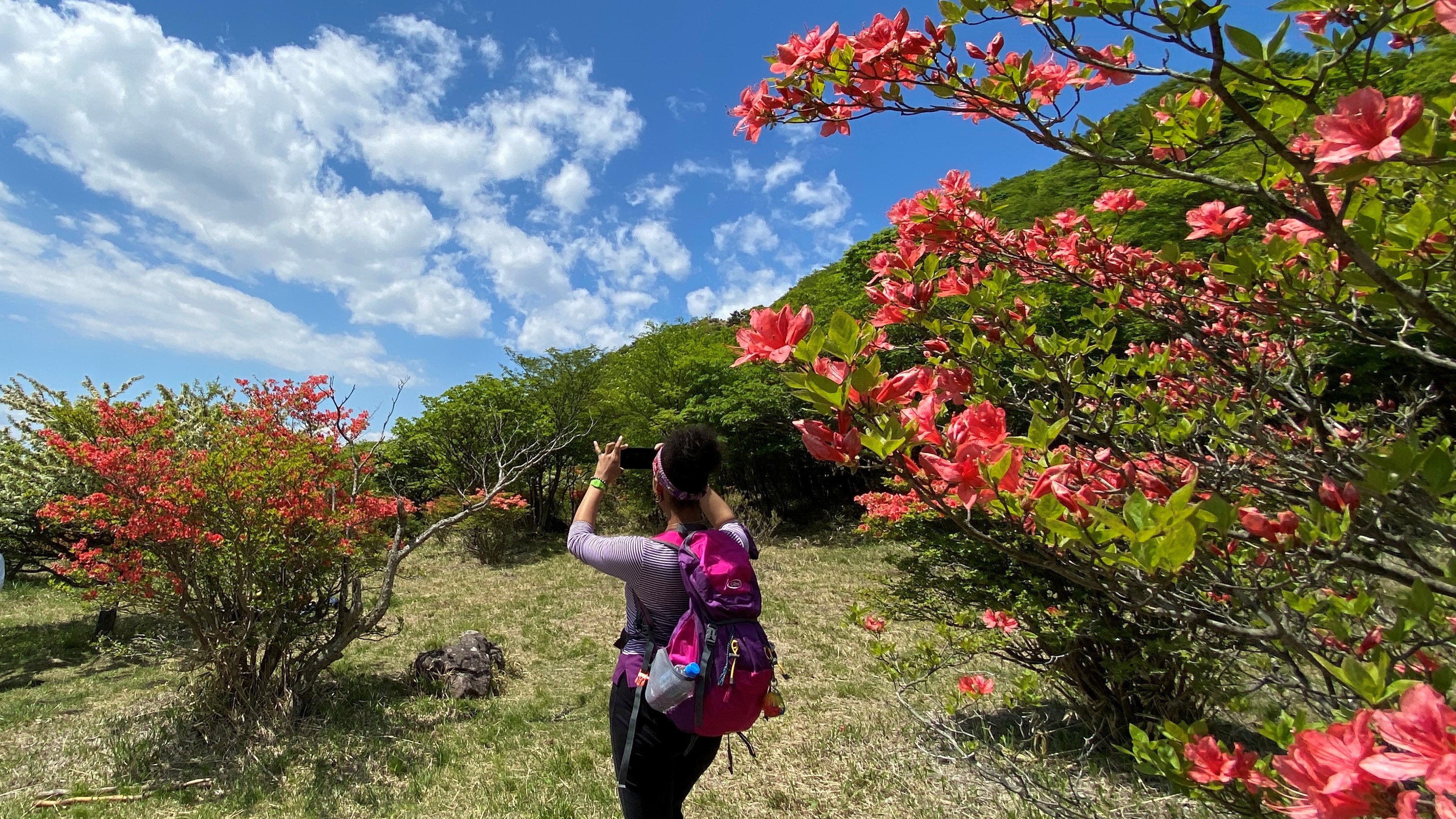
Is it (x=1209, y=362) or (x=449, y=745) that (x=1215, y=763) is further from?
(x=449, y=745)

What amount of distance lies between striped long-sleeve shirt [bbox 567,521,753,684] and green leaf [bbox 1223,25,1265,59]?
1.41 meters

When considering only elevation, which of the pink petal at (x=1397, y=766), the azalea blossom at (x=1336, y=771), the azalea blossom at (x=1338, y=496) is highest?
the azalea blossom at (x=1338, y=496)

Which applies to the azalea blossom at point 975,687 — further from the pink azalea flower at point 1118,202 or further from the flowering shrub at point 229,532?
the flowering shrub at point 229,532

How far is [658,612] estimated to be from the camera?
1.79 m

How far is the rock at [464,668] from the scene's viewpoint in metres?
5.29

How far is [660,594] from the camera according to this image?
178cm

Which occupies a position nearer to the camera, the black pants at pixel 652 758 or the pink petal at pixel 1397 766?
the pink petal at pixel 1397 766

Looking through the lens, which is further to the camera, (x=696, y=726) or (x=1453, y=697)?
(x=1453, y=697)

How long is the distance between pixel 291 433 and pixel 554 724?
2975 millimetres

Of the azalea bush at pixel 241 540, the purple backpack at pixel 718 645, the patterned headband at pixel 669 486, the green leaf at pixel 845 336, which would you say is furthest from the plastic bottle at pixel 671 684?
the azalea bush at pixel 241 540

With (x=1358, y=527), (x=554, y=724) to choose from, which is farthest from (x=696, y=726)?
(x=554, y=724)

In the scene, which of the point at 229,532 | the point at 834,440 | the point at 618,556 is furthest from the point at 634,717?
the point at 229,532

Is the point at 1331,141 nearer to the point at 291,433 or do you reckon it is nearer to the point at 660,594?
the point at 660,594

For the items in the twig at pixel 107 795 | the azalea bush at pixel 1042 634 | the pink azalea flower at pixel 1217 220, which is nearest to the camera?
the pink azalea flower at pixel 1217 220
